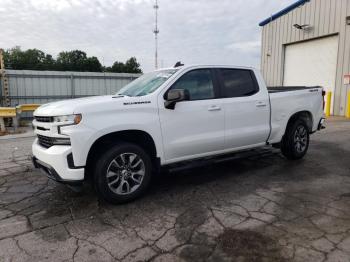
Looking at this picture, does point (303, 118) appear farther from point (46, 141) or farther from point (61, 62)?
point (61, 62)

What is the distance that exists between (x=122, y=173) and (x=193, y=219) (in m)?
1.13

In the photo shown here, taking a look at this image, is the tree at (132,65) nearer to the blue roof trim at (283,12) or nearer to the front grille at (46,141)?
the blue roof trim at (283,12)

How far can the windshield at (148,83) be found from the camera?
15.0 feet

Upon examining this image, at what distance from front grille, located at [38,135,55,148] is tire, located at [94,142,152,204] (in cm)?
64

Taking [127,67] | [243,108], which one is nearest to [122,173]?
[243,108]

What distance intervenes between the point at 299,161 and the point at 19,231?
5158 millimetres

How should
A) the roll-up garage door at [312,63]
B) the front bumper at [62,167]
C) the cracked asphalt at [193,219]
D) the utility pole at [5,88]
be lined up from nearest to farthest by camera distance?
the cracked asphalt at [193,219] < the front bumper at [62,167] < the utility pole at [5,88] < the roll-up garage door at [312,63]

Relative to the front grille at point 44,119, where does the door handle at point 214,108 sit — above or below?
above

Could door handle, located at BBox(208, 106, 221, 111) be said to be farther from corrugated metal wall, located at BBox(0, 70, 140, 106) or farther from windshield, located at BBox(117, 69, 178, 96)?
corrugated metal wall, located at BBox(0, 70, 140, 106)

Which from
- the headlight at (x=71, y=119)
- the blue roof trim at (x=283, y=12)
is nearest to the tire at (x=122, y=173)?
the headlight at (x=71, y=119)

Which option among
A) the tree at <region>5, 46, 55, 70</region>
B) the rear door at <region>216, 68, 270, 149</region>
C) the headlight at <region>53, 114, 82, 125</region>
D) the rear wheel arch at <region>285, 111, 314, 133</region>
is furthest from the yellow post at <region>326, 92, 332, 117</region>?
the tree at <region>5, 46, 55, 70</region>

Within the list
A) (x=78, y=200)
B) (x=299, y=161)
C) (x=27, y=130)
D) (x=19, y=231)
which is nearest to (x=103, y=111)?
(x=78, y=200)

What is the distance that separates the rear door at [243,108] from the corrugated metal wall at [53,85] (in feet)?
41.4

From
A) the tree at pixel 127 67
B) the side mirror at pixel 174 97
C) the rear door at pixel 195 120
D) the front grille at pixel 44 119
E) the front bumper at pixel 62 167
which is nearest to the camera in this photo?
the front bumper at pixel 62 167
